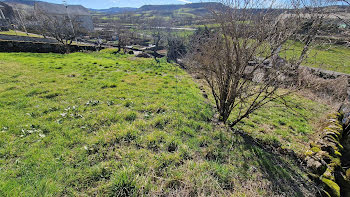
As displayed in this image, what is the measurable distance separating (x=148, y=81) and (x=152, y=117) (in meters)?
3.59

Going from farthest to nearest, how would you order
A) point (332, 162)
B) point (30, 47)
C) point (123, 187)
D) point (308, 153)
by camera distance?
point (30, 47) < point (308, 153) < point (332, 162) < point (123, 187)

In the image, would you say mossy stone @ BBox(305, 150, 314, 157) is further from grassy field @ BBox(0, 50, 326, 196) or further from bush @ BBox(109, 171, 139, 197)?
bush @ BBox(109, 171, 139, 197)

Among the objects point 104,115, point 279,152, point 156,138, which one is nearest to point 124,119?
point 104,115

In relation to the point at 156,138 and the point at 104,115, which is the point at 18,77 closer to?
the point at 104,115

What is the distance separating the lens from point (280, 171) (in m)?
2.96

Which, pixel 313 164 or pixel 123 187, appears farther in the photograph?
pixel 313 164

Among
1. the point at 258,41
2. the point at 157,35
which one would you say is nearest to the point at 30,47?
the point at 258,41

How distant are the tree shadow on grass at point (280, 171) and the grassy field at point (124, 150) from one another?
22 millimetres

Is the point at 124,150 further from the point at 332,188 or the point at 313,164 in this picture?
the point at 313,164

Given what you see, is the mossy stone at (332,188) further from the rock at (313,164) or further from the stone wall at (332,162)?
the rock at (313,164)

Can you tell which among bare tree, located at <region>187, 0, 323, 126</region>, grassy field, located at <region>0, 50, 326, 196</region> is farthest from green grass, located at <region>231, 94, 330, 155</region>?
bare tree, located at <region>187, 0, 323, 126</region>

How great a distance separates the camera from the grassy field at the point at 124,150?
2100 millimetres

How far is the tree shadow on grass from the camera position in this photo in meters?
2.55

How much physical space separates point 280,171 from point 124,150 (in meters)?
3.32
